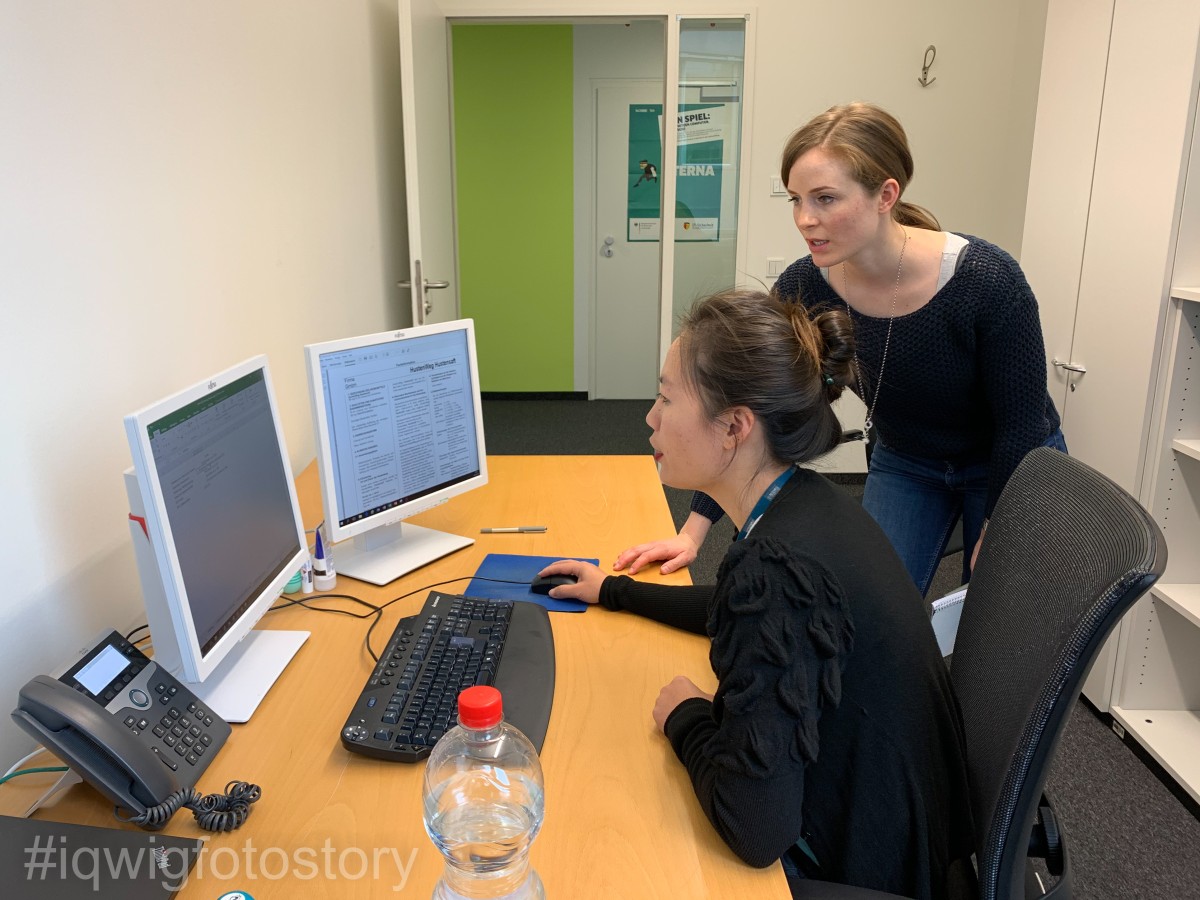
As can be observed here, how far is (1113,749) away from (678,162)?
2.99m

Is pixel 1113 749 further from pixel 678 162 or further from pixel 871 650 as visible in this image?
pixel 678 162

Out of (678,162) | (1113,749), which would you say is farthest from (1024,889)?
(678,162)

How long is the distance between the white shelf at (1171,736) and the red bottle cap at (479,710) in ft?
6.51

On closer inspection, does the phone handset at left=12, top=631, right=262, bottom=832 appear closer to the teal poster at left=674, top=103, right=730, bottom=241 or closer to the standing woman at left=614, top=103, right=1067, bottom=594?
the standing woman at left=614, top=103, right=1067, bottom=594

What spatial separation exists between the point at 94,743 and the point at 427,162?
2.56 meters

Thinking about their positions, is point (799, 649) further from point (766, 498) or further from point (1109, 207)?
point (1109, 207)

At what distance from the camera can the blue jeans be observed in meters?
1.97

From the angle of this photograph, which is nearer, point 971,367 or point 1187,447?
point 971,367

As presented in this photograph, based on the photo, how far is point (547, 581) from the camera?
1.58 meters

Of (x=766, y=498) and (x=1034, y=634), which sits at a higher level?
(x=766, y=498)

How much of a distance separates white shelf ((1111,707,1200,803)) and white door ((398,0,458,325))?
239cm

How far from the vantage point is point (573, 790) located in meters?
1.06

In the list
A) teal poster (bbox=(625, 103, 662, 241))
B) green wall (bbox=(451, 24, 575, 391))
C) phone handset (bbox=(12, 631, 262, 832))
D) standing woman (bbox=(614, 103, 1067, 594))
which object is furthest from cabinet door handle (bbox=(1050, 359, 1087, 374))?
green wall (bbox=(451, 24, 575, 391))

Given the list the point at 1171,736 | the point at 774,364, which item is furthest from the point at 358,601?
the point at 1171,736
